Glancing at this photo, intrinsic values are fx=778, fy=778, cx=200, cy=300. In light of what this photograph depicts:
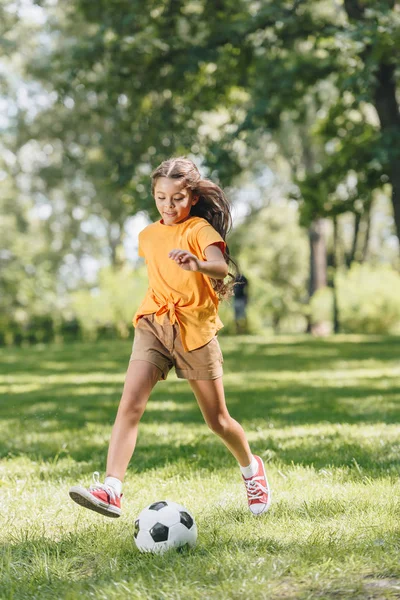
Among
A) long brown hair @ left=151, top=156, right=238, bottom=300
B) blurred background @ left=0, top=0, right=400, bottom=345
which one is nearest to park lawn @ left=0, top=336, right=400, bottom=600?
long brown hair @ left=151, top=156, right=238, bottom=300

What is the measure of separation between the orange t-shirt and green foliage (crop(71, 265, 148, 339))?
19.4 m

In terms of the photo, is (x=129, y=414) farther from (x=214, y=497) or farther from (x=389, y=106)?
(x=389, y=106)

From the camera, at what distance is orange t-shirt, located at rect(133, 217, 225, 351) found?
13.7ft

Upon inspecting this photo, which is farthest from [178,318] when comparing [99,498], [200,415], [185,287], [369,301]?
[369,301]

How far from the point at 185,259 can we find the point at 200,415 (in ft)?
15.9

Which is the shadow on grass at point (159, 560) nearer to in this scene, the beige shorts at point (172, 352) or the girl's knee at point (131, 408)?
the girl's knee at point (131, 408)

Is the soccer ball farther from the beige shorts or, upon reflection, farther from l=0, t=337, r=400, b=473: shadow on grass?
l=0, t=337, r=400, b=473: shadow on grass

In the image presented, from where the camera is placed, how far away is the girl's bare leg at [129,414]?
160 inches

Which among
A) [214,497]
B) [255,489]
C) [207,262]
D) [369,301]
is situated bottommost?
[214,497]

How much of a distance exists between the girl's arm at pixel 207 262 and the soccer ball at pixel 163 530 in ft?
3.86

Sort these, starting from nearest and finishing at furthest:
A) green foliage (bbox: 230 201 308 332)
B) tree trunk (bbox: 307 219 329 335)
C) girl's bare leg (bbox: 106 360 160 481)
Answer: girl's bare leg (bbox: 106 360 160 481)
tree trunk (bbox: 307 219 329 335)
green foliage (bbox: 230 201 308 332)

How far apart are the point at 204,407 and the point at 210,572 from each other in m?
1.12

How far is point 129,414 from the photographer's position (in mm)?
4121

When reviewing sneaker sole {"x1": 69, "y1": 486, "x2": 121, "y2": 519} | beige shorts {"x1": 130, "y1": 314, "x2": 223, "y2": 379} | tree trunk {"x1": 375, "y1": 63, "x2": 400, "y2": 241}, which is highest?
tree trunk {"x1": 375, "y1": 63, "x2": 400, "y2": 241}
